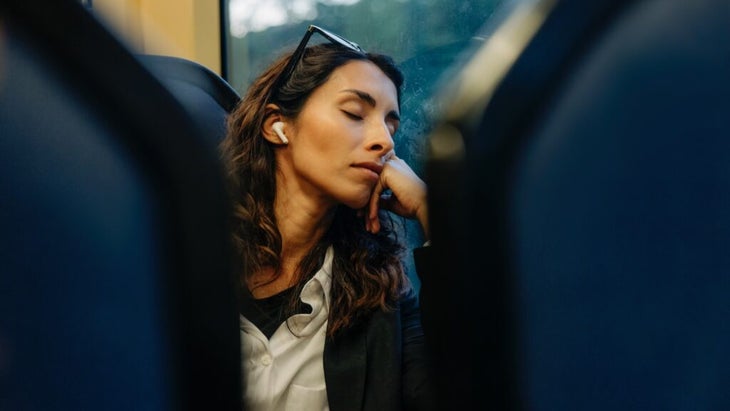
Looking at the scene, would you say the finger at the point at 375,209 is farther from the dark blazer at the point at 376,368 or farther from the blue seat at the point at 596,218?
the blue seat at the point at 596,218

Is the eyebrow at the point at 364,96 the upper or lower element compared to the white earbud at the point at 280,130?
upper

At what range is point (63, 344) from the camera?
1.28 feet

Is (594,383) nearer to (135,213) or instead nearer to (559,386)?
(559,386)

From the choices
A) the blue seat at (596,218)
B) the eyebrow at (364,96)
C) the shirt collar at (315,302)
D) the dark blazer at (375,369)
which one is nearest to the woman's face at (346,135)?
the eyebrow at (364,96)

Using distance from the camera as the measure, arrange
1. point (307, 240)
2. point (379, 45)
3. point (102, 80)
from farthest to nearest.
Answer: point (379, 45)
point (307, 240)
point (102, 80)

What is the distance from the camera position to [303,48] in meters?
1.29

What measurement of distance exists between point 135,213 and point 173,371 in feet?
0.28

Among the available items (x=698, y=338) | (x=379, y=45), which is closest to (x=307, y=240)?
(x=379, y=45)

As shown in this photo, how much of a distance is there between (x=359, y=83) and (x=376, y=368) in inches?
19.6

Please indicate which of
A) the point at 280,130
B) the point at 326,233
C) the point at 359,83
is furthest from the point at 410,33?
the point at 326,233

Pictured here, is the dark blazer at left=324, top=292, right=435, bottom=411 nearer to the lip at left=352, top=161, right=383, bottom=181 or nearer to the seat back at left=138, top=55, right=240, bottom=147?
the lip at left=352, top=161, right=383, bottom=181

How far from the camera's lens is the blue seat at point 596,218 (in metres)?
0.35

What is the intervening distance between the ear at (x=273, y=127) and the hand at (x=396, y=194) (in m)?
0.19

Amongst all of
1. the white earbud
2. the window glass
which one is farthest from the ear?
the window glass
